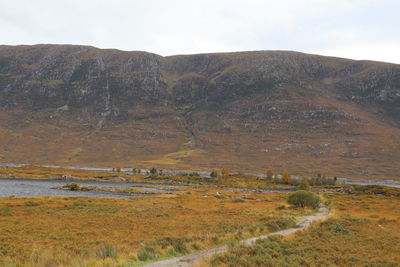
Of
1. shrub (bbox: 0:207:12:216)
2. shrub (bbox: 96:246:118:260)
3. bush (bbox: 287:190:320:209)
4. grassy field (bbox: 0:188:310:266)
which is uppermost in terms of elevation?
shrub (bbox: 96:246:118:260)

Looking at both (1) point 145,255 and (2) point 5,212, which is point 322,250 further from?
(2) point 5,212

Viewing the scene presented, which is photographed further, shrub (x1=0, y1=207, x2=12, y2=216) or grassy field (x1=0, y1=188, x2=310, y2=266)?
shrub (x1=0, y1=207, x2=12, y2=216)

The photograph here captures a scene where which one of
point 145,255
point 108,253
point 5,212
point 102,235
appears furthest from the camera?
point 5,212

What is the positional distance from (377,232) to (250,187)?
85.4m

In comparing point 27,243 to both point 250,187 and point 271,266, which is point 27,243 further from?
point 250,187

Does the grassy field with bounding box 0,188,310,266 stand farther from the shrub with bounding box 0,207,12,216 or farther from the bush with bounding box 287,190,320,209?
the bush with bounding box 287,190,320,209

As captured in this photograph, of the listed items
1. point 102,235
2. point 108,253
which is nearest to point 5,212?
point 102,235

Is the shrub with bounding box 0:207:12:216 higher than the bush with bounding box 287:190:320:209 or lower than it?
higher

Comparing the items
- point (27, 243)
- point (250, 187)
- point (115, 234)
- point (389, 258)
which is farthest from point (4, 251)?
point (250, 187)

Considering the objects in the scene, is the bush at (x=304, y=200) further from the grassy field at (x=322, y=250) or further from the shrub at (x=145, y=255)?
the shrub at (x=145, y=255)

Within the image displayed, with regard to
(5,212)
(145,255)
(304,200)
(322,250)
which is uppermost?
(145,255)

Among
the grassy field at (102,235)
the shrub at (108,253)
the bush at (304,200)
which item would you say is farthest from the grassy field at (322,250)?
the bush at (304,200)

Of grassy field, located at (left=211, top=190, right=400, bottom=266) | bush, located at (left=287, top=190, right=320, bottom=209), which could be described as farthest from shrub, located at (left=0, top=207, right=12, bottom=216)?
bush, located at (left=287, top=190, right=320, bottom=209)

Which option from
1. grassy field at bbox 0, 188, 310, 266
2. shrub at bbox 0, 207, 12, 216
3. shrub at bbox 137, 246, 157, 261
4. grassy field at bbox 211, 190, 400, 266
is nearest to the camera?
grassy field at bbox 211, 190, 400, 266
